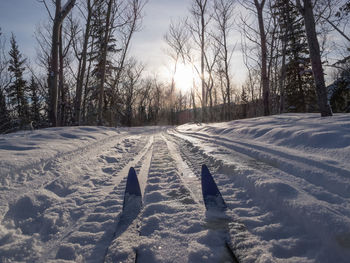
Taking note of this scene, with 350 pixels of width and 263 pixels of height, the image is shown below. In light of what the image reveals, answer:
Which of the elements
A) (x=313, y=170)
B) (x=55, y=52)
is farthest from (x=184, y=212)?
(x=55, y=52)

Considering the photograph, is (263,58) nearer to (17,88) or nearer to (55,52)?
(55,52)

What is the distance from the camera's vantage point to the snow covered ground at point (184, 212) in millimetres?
1283

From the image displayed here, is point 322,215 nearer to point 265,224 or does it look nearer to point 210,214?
point 265,224

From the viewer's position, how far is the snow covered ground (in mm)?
1283

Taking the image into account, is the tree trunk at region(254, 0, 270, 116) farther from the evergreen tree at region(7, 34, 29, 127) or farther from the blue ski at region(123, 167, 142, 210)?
the evergreen tree at region(7, 34, 29, 127)

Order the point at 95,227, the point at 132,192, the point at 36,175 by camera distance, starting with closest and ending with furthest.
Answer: the point at 95,227 → the point at 132,192 → the point at 36,175

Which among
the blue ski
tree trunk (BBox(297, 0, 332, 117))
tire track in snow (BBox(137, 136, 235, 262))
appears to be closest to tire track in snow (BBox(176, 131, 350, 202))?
tire track in snow (BBox(137, 136, 235, 262))

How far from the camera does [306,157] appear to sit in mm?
2637

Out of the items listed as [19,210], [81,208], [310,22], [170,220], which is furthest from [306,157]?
[310,22]

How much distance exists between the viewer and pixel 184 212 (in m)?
1.80

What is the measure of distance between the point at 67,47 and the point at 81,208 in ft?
55.7

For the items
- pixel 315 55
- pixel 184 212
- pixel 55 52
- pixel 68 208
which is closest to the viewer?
pixel 184 212

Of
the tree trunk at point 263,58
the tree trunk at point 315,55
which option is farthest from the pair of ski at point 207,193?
the tree trunk at point 263,58

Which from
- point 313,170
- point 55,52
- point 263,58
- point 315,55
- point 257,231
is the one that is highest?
point 55,52
